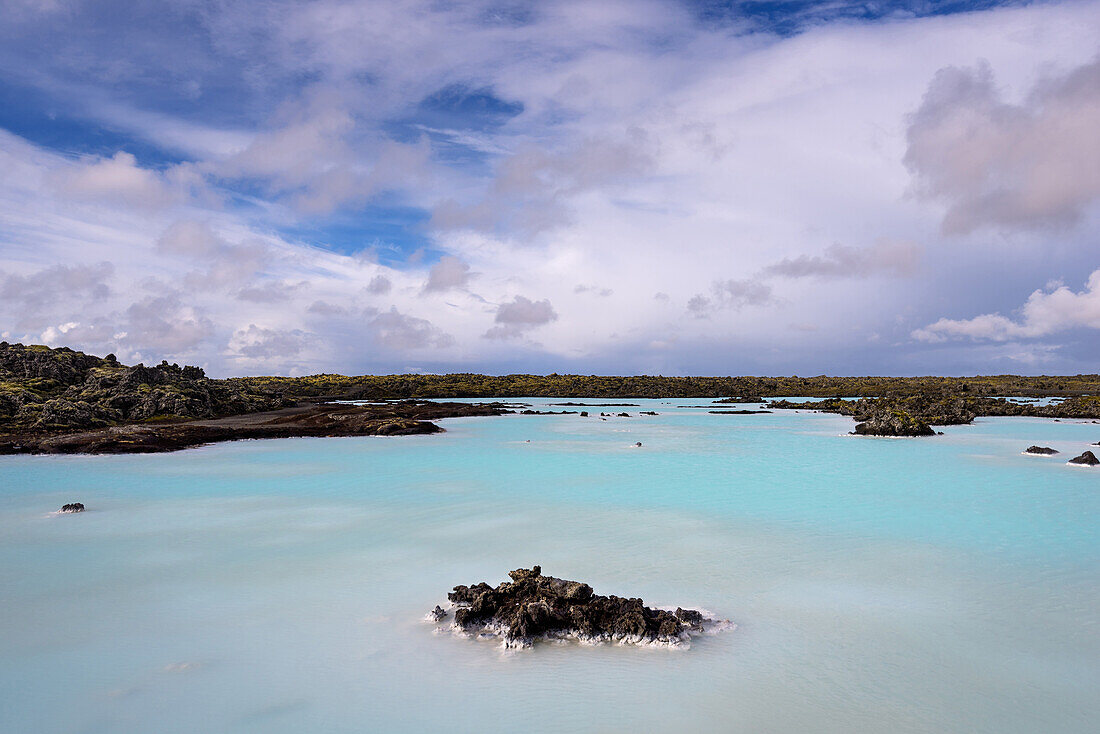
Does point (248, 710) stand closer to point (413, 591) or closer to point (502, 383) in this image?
point (413, 591)

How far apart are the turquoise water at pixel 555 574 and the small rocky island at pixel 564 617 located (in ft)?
0.66

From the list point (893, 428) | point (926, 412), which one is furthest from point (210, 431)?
point (926, 412)

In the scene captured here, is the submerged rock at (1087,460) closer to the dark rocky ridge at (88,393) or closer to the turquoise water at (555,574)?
the turquoise water at (555,574)

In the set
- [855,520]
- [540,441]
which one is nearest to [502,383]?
[540,441]

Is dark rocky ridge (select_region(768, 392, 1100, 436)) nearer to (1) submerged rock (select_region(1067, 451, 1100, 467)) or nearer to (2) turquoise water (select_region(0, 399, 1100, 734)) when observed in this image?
(1) submerged rock (select_region(1067, 451, 1100, 467))

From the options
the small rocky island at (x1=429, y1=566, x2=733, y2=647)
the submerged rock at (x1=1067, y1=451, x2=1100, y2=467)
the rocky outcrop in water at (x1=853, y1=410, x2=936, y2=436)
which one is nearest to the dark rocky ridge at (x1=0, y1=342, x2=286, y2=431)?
the small rocky island at (x1=429, y1=566, x2=733, y2=647)

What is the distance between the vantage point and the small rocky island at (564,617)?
7047 millimetres

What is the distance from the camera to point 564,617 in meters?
7.27

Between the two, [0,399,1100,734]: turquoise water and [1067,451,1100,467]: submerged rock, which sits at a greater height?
[1067,451,1100,467]: submerged rock

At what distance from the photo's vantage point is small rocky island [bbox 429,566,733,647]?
7.05 m

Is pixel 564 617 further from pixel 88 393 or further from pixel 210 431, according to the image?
pixel 88 393

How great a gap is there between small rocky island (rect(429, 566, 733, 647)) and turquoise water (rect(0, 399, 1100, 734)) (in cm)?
20

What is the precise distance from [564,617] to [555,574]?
2689 millimetres

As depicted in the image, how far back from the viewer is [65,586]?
9.39 meters
